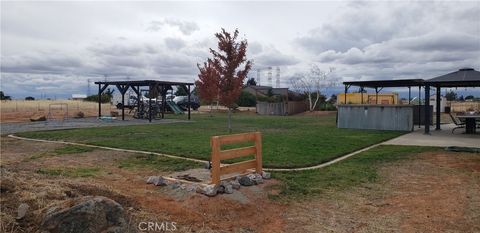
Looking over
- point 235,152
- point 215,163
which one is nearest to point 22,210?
point 215,163

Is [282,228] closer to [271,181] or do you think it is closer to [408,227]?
[408,227]

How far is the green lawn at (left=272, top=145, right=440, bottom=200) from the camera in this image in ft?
24.2

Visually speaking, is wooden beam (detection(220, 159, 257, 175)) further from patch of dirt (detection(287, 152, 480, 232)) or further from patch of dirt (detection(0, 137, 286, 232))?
patch of dirt (detection(287, 152, 480, 232))

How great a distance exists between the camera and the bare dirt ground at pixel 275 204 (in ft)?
18.3

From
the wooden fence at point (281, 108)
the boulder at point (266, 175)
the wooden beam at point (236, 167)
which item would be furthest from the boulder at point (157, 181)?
the wooden fence at point (281, 108)

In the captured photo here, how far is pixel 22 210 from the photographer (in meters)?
5.27

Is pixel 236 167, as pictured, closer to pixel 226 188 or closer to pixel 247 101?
pixel 226 188

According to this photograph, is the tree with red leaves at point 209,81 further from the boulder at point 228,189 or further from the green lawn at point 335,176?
the boulder at point 228,189

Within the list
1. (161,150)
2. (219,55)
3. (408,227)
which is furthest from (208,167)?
(219,55)

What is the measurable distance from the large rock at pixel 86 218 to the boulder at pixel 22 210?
0.38 metres

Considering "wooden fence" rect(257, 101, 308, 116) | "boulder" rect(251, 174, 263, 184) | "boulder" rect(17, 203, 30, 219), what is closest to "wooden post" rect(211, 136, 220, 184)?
"boulder" rect(251, 174, 263, 184)

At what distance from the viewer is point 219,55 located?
63.0ft

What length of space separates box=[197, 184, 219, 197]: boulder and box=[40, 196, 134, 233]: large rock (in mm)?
1770

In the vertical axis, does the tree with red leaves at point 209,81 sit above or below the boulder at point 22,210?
above
